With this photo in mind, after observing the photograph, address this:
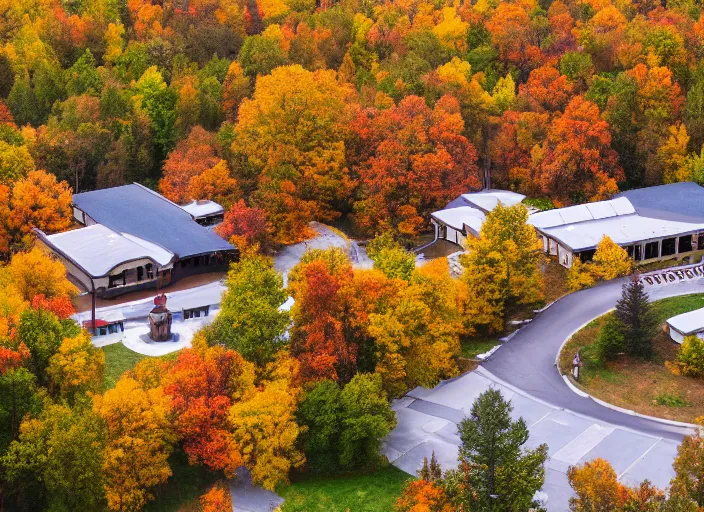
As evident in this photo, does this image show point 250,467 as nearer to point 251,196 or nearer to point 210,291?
point 210,291

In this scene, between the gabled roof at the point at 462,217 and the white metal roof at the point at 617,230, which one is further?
the gabled roof at the point at 462,217

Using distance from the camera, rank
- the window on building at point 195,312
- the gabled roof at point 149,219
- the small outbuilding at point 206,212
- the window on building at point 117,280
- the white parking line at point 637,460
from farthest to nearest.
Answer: the small outbuilding at point 206,212
the gabled roof at point 149,219
the window on building at point 117,280
the window on building at point 195,312
the white parking line at point 637,460

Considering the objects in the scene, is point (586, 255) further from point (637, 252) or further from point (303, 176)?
point (303, 176)

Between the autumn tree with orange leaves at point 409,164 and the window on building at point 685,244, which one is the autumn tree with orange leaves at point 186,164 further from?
the window on building at point 685,244

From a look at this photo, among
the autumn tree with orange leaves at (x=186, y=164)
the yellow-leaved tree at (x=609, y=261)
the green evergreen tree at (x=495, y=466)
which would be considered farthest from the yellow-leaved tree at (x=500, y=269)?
the autumn tree with orange leaves at (x=186, y=164)

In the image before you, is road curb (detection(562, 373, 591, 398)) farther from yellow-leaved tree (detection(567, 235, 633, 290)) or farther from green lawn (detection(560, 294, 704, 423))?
yellow-leaved tree (detection(567, 235, 633, 290))

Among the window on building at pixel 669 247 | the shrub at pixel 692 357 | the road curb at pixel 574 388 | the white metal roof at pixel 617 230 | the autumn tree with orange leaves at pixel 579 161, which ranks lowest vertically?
the road curb at pixel 574 388

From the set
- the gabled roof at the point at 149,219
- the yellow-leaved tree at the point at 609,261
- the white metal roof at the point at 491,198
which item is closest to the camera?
the yellow-leaved tree at the point at 609,261
